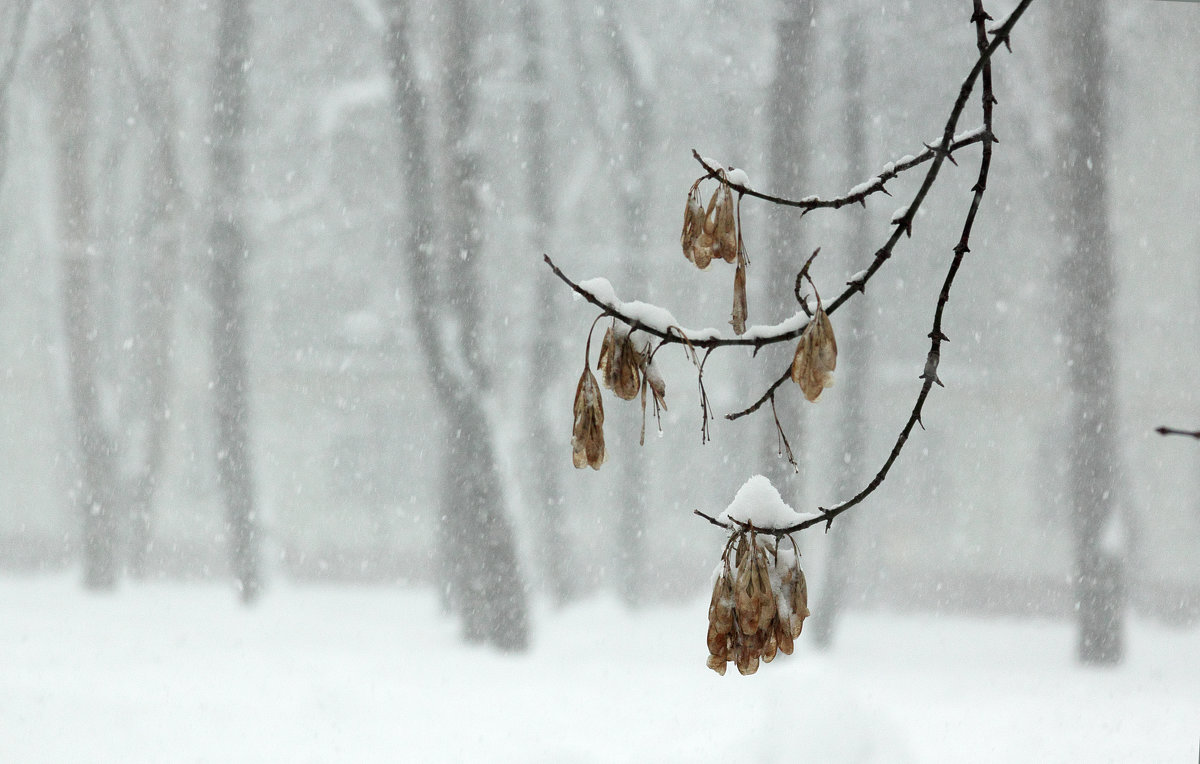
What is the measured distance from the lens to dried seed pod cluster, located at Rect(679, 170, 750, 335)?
78 centimetres

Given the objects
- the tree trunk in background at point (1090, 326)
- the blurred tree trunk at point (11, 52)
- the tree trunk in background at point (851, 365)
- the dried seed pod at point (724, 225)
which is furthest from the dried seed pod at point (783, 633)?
the blurred tree trunk at point (11, 52)

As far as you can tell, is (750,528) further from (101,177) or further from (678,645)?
(101,177)

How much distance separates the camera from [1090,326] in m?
3.53

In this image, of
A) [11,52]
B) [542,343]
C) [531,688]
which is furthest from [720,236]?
[11,52]

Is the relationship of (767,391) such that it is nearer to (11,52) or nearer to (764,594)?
(764,594)

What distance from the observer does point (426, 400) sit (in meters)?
3.92

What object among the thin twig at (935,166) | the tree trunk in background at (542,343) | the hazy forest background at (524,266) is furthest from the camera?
the tree trunk in background at (542,343)

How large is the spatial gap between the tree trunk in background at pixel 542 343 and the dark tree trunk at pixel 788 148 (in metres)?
0.84

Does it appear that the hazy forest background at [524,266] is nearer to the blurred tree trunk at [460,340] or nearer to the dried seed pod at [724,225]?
the blurred tree trunk at [460,340]

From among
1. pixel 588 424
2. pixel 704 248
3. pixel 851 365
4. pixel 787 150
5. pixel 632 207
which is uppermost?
pixel 787 150

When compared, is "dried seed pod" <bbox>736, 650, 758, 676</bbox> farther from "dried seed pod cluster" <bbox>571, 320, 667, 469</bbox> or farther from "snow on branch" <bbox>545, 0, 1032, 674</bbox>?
"dried seed pod cluster" <bbox>571, 320, 667, 469</bbox>

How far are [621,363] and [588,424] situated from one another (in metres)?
0.05

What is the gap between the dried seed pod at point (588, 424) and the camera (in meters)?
0.74

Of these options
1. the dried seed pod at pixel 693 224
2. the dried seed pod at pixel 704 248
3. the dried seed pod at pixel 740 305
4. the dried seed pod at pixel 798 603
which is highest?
the dried seed pod at pixel 693 224
